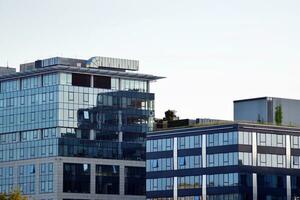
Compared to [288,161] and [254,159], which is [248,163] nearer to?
[254,159]

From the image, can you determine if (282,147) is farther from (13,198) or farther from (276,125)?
(13,198)

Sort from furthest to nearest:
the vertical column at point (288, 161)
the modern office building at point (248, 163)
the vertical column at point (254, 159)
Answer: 1. the vertical column at point (288, 161)
2. the vertical column at point (254, 159)
3. the modern office building at point (248, 163)

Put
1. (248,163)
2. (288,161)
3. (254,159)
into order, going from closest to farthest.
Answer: (248,163) → (254,159) → (288,161)

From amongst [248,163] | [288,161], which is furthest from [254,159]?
[288,161]

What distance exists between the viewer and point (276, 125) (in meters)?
200

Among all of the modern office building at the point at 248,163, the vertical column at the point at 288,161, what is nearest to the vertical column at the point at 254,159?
the modern office building at the point at 248,163

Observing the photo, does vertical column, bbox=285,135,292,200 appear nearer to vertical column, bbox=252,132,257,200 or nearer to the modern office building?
the modern office building

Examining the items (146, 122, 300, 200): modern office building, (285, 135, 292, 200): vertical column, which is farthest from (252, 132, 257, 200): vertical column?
(285, 135, 292, 200): vertical column

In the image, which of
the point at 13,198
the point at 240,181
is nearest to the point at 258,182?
the point at 240,181

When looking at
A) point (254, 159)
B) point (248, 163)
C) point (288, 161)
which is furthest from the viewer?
point (288, 161)

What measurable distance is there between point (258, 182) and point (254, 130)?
760cm

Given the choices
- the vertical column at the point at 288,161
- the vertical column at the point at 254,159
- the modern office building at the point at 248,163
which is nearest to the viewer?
the modern office building at the point at 248,163

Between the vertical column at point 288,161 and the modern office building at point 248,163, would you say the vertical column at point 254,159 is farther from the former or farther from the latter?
the vertical column at point 288,161

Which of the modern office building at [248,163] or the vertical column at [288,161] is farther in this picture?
the vertical column at [288,161]
